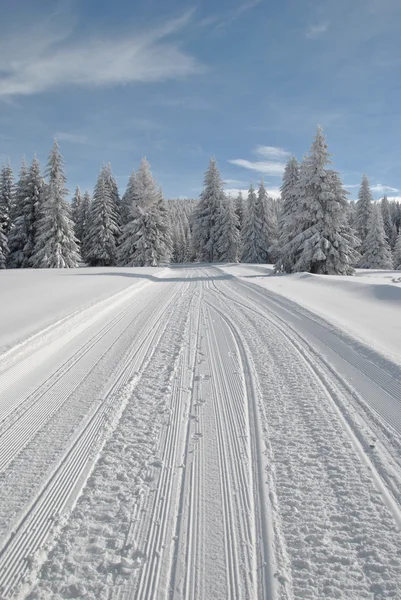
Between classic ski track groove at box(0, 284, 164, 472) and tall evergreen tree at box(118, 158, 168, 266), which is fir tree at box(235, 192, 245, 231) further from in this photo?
classic ski track groove at box(0, 284, 164, 472)

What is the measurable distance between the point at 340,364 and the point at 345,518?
2.78 metres

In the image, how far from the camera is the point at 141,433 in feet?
9.96

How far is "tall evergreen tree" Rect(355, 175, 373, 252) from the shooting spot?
43.6 m

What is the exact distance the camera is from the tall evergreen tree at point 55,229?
28.7 metres

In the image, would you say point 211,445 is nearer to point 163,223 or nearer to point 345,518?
point 345,518

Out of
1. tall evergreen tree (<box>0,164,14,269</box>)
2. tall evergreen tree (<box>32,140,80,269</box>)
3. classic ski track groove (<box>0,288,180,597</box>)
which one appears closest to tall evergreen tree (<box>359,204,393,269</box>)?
tall evergreen tree (<box>32,140,80,269</box>)

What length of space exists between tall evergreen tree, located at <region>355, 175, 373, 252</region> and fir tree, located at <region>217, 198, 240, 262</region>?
687 inches

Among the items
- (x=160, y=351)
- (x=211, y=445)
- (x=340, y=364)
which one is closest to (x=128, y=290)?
(x=160, y=351)

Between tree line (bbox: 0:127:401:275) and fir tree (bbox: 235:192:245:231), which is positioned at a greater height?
fir tree (bbox: 235:192:245:231)

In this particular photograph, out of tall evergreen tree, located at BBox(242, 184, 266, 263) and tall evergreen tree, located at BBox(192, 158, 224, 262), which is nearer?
tall evergreen tree, located at BBox(192, 158, 224, 262)

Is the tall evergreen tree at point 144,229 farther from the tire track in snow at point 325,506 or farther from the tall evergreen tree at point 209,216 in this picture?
the tire track in snow at point 325,506

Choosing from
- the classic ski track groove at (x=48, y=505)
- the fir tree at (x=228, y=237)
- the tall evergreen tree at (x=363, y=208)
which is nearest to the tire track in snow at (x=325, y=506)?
the classic ski track groove at (x=48, y=505)

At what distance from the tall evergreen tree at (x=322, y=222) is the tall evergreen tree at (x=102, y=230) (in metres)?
20.8

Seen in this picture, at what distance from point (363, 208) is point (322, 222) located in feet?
93.8
